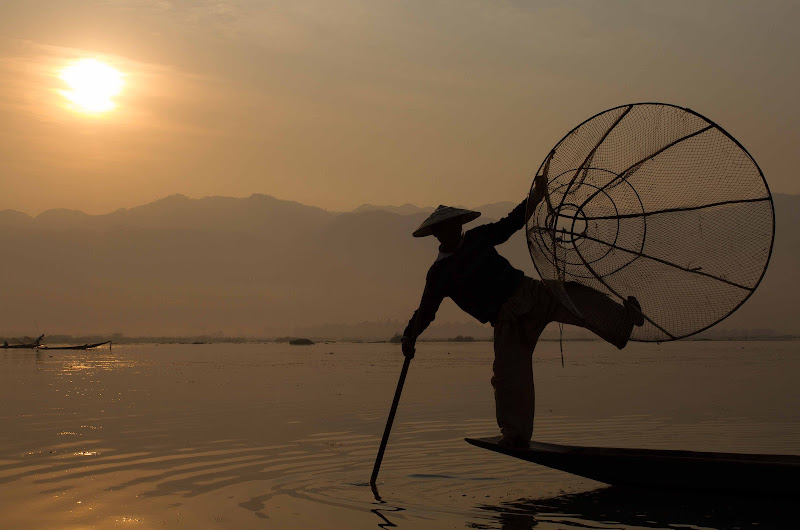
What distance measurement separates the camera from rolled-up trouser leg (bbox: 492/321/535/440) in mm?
7246

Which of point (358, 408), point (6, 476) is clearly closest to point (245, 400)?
point (358, 408)

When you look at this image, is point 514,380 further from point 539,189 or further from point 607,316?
point 539,189

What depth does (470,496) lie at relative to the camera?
7.12 m

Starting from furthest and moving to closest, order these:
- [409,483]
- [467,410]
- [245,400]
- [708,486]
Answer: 1. [245,400]
2. [467,410]
3. [409,483]
4. [708,486]

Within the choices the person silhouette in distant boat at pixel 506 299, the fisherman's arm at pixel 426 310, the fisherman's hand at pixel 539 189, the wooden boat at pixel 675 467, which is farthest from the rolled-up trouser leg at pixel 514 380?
the fisherman's hand at pixel 539 189

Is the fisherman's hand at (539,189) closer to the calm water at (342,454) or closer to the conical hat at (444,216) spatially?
the conical hat at (444,216)

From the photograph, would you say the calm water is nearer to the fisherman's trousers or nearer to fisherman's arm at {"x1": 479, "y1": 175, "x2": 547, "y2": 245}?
the fisherman's trousers

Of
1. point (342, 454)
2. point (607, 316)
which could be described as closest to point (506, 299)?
point (607, 316)

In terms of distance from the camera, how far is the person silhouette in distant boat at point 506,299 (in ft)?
23.6

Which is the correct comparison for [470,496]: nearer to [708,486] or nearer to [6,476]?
[708,486]

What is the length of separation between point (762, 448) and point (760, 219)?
4.06 m

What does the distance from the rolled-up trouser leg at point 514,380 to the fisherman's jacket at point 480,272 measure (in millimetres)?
210

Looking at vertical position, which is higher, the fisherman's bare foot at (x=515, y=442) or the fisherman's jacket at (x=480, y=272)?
the fisherman's jacket at (x=480, y=272)

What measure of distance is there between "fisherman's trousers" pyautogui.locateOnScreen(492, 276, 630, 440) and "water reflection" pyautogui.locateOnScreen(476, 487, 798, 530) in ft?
2.21
